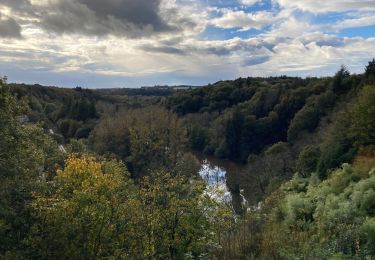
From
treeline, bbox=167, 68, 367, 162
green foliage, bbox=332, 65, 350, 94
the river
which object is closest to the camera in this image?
the river

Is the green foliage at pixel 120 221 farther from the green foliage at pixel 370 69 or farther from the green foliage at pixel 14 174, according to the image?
the green foliage at pixel 370 69

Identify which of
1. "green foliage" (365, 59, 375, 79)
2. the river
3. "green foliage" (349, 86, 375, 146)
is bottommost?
the river

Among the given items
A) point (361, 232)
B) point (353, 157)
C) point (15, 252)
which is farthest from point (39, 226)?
point (353, 157)

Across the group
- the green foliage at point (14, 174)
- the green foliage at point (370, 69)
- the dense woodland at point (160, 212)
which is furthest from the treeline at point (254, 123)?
the green foliage at point (14, 174)

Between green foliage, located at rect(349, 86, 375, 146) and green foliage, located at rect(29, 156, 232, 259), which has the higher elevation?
green foliage, located at rect(349, 86, 375, 146)

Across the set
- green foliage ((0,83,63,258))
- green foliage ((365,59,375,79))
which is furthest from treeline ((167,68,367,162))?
green foliage ((0,83,63,258))

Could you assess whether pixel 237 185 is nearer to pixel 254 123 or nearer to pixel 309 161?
pixel 309 161

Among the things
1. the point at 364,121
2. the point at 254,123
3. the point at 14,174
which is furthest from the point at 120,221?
the point at 254,123

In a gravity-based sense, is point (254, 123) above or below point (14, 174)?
below

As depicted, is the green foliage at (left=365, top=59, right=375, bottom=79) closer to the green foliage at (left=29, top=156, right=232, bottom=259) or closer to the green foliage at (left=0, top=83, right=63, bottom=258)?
the green foliage at (left=29, top=156, right=232, bottom=259)

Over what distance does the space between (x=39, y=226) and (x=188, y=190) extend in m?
6.12

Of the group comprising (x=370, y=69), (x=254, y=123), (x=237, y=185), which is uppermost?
(x=370, y=69)

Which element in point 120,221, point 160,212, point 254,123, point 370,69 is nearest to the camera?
point 120,221

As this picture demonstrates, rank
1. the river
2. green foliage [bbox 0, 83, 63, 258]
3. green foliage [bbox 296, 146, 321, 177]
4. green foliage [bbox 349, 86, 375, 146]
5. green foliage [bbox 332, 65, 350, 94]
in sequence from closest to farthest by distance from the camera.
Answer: green foliage [bbox 0, 83, 63, 258] → green foliage [bbox 349, 86, 375, 146] → green foliage [bbox 296, 146, 321, 177] → the river → green foliage [bbox 332, 65, 350, 94]
